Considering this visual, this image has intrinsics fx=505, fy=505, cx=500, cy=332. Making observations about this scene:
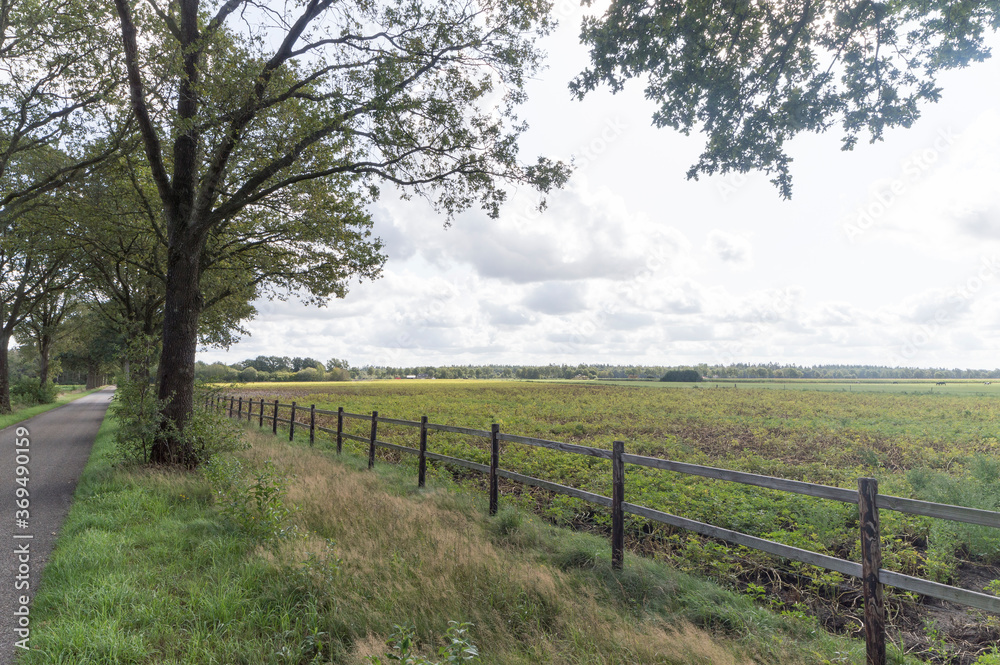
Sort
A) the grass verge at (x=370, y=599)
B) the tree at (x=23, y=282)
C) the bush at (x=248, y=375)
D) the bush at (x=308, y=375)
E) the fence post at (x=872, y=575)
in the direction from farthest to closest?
the bush at (x=308, y=375) → the bush at (x=248, y=375) → the tree at (x=23, y=282) → the grass verge at (x=370, y=599) → the fence post at (x=872, y=575)

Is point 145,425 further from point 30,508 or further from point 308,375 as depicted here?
point 308,375

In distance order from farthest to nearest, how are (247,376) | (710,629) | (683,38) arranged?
(247,376) < (683,38) < (710,629)

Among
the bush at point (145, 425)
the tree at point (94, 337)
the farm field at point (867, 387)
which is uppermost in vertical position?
the tree at point (94, 337)

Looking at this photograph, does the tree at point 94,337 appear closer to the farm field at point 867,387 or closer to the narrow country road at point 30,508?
the narrow country road at point 30,508

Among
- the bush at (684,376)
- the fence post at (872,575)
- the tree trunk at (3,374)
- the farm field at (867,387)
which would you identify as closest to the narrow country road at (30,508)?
the fence post at (872,575)

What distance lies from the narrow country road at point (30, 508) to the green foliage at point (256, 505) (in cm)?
193

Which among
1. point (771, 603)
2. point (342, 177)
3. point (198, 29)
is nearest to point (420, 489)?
point (771, 603)

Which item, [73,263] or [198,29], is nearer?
[198,29]

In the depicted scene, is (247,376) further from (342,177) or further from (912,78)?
(912,78)

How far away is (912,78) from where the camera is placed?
682 cm

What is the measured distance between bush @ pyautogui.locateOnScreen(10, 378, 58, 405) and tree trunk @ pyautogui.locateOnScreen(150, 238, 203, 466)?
32.0 metres

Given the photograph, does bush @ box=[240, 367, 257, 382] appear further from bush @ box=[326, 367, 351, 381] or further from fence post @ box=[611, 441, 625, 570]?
fence post @ box=[611, 441, 625, 570]

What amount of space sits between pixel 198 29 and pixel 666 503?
14.1 meters

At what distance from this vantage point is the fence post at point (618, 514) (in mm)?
5801
